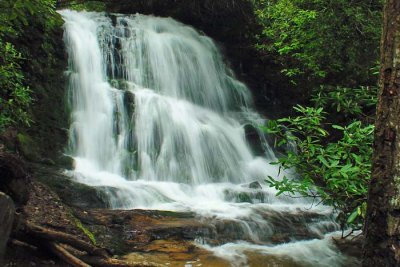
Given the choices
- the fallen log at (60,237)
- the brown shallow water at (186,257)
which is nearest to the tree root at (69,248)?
the fallen log at (60,237)

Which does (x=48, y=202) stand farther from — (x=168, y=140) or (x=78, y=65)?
(x=78, y=65)

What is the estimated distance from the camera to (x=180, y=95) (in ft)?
41.4

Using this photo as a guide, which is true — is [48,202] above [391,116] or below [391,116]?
below

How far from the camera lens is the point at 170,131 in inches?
407

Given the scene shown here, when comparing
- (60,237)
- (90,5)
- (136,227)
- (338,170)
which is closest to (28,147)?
(136,227)

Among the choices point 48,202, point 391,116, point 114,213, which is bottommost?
point 114,213

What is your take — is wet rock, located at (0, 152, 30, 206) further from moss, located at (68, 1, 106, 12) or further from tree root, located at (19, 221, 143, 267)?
moss, located at (68, 1, 106, 12)

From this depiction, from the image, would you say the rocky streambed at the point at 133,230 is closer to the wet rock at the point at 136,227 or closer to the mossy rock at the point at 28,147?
the wet rock at the point at 136,227

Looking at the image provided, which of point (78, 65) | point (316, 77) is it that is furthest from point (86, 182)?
point (316, 77)

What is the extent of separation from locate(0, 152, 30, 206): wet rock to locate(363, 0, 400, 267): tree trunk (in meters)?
3.18

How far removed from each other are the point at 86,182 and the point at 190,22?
1042cm

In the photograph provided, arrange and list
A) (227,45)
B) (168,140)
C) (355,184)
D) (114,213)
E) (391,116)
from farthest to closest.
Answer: (227,45) < (168,140) < (114,213) < (355,184) < (391,116)

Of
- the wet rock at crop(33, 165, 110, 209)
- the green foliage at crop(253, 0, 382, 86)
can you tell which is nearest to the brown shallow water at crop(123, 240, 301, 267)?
the wet rock at crop(33, 165, 110, 209)

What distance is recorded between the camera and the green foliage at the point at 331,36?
10.6 meters
